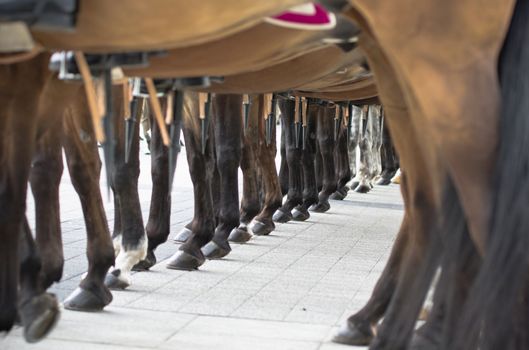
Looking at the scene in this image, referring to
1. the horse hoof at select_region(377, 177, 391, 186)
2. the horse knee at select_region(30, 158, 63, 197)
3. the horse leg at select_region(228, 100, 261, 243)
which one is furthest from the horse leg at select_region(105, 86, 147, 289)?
the horse hoof at select_region(377, 177, 391, 186)

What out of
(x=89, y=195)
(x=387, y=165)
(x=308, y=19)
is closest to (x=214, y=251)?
(x=89, y=195)

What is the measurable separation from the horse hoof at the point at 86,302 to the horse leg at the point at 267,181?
3990 mm

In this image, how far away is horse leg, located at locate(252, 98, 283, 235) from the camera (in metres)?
9.26

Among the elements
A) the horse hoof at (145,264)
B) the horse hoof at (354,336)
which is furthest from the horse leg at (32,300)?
the horse hoof at (145,264)

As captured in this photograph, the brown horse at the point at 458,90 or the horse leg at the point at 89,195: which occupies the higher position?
the brown horse at the point at 458,90

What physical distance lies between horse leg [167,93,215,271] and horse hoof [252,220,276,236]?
1692mm

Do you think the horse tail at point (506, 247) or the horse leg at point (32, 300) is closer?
the horse tail at point (506, 247)

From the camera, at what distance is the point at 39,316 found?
163 inches

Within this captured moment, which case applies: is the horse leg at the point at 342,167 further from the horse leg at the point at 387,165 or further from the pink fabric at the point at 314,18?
the pink fabric at the point at 314,18

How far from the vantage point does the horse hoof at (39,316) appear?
409cm

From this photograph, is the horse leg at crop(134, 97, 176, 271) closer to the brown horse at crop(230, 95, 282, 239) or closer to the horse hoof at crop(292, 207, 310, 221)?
the brown horse at crop(230, 95, 282, 239)

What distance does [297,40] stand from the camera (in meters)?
3.89

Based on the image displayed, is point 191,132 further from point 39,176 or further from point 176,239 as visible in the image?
point 39,176

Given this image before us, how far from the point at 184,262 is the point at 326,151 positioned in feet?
16.9
